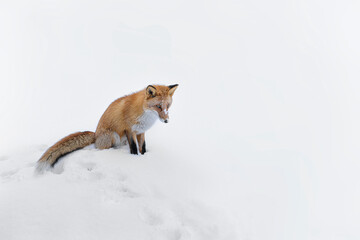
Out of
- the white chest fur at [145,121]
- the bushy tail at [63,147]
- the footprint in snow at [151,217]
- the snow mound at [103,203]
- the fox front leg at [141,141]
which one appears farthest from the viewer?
the fox front leg at [141,141]

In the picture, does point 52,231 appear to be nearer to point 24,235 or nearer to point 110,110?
point 24,235

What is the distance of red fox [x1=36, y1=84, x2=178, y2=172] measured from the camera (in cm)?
342

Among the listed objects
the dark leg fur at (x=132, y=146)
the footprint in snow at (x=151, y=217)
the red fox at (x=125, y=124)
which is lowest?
the footprint in snow at (x=151, y=217)

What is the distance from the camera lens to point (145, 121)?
3.62 meters

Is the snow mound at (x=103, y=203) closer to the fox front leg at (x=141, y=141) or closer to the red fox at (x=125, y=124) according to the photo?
the red fox at (x=125, y=124)

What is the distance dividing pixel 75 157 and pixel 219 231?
1967mm

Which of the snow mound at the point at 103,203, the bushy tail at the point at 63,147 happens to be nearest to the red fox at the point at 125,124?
the bushy tail at the point at 63,147

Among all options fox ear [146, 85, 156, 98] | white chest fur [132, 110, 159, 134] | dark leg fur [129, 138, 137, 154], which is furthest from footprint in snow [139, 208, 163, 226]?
fox ear [146, 85, 156, 98]

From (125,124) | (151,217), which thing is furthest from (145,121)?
(151,217)

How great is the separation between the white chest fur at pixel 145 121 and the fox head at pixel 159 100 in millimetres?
118

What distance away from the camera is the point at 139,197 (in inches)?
119

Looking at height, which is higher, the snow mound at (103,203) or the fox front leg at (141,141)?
the fox front leg at (141,141)

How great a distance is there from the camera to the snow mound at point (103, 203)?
97.6 inches

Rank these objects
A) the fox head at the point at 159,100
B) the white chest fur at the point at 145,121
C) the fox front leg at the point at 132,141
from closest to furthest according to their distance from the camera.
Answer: the fox head at the point at 159,100 < the white chest fur at the point at 145,121 < the fox front leg at the point at 132,141
